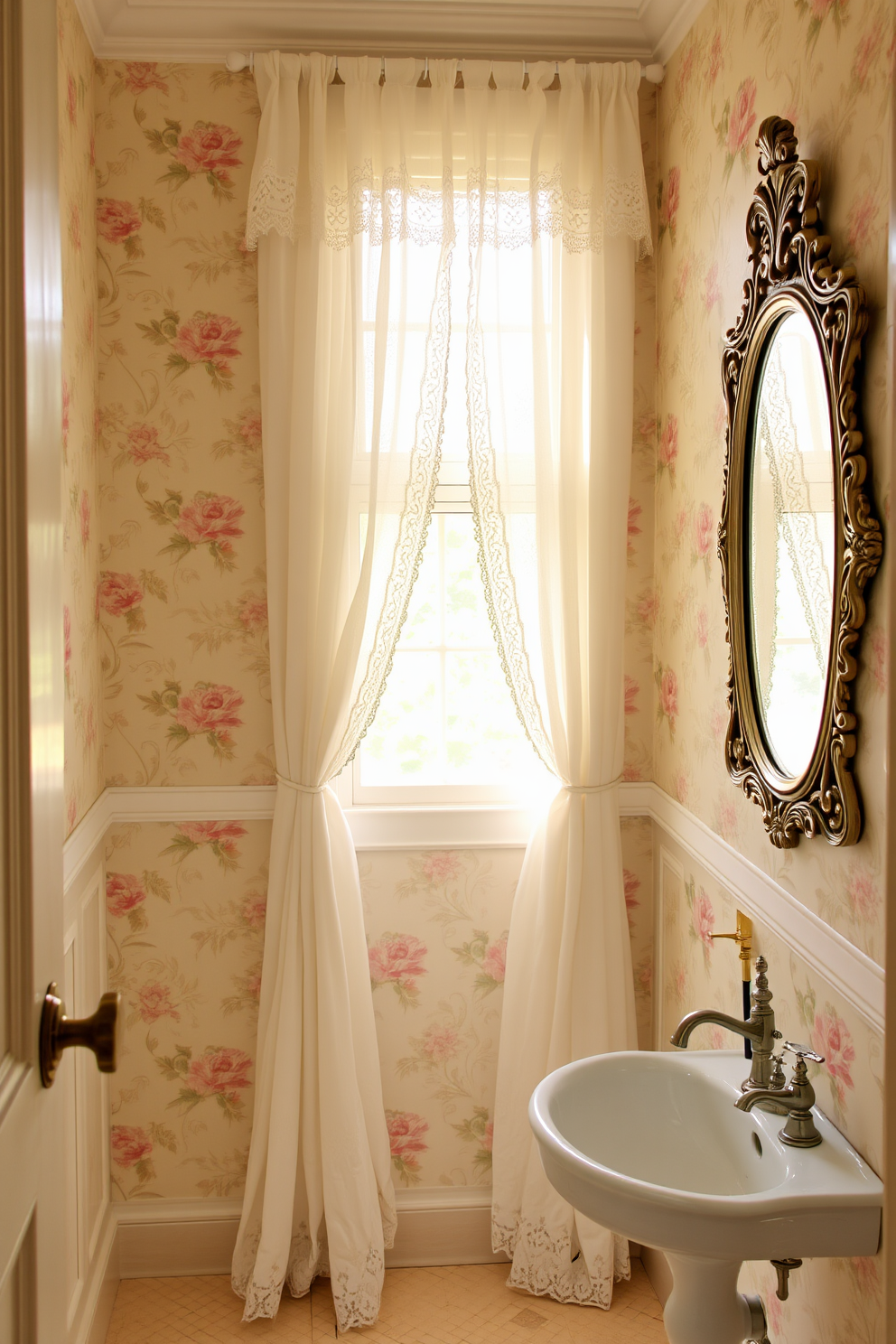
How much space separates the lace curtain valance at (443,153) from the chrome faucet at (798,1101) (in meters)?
1.70

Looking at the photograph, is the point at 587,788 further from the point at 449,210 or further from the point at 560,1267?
the point at 449,210

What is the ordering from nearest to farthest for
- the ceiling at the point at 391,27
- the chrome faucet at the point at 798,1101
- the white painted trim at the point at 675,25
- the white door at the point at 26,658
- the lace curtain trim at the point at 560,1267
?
the white door at the point at 26,658 → the chrome faucet at the point at 798,1101 → the white painted trim at the point at 675,25 → the ceiling at the point at 391,27 → the lace curtain trim at the point at 560,1267

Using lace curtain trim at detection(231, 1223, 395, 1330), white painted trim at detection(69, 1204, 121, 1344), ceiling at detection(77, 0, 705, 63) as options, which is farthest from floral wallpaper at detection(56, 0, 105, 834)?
lace curtain trim at detection(231, 1223, 395, 1330)

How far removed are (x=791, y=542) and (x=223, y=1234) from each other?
202cm

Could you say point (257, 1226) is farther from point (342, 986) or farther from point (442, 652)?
point (442, 652)

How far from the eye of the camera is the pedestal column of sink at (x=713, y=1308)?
150cm

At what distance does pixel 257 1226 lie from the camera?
7.86 ft

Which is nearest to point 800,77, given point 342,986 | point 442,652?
point 442,652

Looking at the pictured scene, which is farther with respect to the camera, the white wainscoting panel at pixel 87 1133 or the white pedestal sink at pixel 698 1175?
the white wainscoting panel at pixel 87 1133

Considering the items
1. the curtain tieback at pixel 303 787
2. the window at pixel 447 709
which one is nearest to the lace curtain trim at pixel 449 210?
the window at pixel 447 709

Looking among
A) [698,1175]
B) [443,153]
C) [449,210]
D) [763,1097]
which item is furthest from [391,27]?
[698,1175]

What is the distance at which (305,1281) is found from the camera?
7.72 ft

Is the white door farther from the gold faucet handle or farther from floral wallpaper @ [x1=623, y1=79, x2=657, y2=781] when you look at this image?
floral wallpaper @ [x1=623, y1=79, x2=657, y2=781]

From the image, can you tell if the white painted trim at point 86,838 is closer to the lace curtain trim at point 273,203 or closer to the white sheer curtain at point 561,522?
the white sheer curtain at point 561,522
